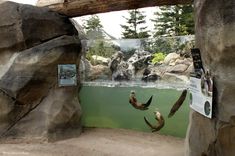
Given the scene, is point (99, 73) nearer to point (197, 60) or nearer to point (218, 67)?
point (197, 60)

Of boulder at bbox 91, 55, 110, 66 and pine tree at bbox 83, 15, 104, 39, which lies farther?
pine tree at bbox 83, 15, 104, 39

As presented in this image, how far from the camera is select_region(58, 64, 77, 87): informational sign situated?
20.6 feet

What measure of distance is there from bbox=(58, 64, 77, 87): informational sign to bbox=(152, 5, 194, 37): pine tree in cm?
370

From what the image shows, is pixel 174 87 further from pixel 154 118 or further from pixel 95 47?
pixel 95 47

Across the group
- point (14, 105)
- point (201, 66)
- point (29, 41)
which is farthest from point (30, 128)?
point (201, 66)

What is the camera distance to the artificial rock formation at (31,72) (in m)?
5.94

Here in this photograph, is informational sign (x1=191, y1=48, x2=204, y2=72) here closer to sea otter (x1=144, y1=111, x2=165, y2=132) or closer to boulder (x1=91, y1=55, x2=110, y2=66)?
sea otter (x1=144, y1=111, x2=165, y2=132)

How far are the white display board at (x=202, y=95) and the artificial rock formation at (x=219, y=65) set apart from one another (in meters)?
0.06

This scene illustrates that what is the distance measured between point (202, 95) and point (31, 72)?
3688 millimetres

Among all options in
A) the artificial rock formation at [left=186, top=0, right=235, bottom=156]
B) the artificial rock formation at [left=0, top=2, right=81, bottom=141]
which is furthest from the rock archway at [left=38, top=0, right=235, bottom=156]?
the artificial rock formation at [left=0, top=2, right=81, bottom=141]

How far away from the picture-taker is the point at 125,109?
7.36 metres

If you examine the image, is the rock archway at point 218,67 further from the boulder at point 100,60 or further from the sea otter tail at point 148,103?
the boulder at point 100,60

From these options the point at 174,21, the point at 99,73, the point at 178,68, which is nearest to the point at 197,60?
the point at 178,68

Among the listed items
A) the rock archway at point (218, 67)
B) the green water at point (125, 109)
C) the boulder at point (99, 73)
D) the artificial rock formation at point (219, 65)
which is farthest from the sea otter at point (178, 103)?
the artificial rock formation at point (219, 65)
